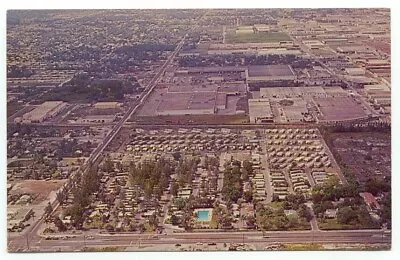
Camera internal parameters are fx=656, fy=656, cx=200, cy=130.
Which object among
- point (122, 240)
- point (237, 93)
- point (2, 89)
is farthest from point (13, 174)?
point (237, 93)

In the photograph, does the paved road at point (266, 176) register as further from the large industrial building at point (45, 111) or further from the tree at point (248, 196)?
the large industrial building at point (45, 111)

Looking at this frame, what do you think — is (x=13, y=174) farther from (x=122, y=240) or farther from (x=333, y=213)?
(x=333, y=213)

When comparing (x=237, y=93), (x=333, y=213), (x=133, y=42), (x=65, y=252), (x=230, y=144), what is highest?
(x=133, y=42)

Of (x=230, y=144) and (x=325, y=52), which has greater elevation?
(x=325, y=52)

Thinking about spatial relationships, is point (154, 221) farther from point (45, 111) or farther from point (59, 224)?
point (45, 111)

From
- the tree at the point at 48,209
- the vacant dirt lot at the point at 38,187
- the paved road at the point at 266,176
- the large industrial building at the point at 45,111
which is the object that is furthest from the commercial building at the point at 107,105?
the paved road at the point at 266,176

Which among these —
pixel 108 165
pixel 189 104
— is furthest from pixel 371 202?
pixel 108 165

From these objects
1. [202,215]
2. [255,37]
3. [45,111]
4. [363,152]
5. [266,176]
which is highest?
[255,37]
